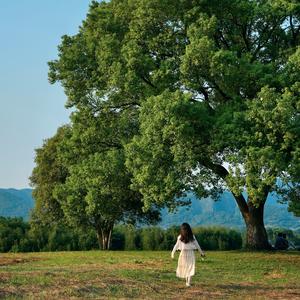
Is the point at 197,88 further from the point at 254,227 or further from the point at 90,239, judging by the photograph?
the point at 90,239

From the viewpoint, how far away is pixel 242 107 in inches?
1195

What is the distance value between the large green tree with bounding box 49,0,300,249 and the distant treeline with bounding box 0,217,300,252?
19280 mm

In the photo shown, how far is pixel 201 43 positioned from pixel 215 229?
104ft

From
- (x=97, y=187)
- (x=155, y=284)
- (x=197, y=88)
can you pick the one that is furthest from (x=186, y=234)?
(x=97, y=187)

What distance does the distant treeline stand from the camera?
53719 millimetres

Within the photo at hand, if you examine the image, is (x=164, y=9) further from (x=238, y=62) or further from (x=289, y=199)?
(x=289, y=199)

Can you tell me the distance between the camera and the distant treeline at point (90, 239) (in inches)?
2115

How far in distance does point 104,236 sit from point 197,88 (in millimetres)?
23730

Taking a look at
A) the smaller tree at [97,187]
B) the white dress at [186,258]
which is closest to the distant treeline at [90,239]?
the smaller tree at [97,187]

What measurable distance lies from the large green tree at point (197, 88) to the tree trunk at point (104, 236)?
55.9 feet

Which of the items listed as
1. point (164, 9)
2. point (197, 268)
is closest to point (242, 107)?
point (164, 9)

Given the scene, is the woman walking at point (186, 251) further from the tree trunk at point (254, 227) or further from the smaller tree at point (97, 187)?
the tree trunk at point (254, 227)

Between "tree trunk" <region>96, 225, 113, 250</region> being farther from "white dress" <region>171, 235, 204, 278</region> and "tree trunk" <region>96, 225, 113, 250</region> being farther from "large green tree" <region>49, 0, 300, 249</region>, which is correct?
"white dress" <region>171, 235, 204, 278</region>

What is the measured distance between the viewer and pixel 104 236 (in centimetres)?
5178
